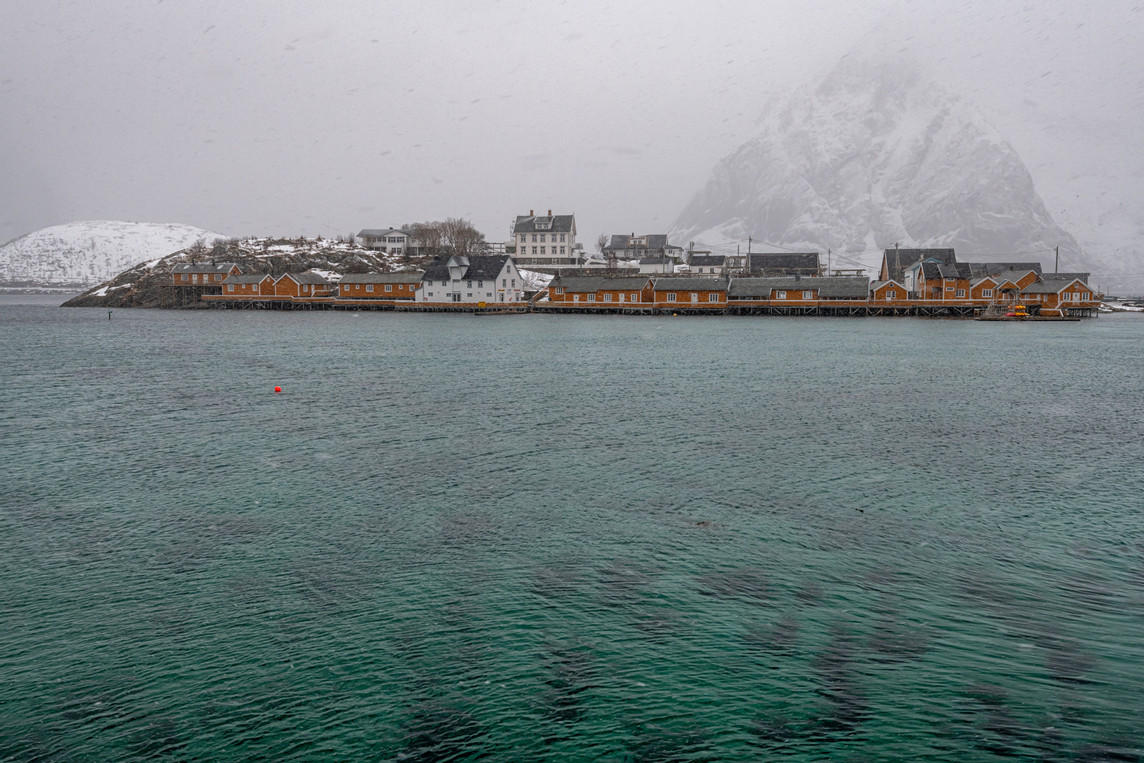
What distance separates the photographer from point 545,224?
159 m

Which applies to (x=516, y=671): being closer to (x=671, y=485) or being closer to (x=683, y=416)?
(x=671, y=485)

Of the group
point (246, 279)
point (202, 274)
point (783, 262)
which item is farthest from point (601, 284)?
point (202, 274)

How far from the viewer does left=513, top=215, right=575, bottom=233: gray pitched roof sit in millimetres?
158000

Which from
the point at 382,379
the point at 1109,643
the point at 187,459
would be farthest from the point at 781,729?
the point at 382,379

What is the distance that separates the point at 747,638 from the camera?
1354cm

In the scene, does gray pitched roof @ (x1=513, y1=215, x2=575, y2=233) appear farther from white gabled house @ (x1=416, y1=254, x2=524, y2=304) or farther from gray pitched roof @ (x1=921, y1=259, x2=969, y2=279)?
gray pitched roof @ (x1=921, y1=259, x2=969, y2=279)

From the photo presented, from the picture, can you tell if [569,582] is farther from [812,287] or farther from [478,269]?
[478,269]

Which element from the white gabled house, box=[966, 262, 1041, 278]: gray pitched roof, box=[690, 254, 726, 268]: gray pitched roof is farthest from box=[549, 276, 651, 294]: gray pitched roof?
box=[966, 262, 1041, 278]: gray pitched roof

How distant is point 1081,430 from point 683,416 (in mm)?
15104

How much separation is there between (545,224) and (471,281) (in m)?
38.0

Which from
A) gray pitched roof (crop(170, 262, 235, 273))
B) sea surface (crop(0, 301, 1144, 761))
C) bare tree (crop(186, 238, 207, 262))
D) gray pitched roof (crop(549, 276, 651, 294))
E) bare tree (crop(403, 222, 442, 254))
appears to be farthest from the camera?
bare tree (crop(403, 222, 442, 254))

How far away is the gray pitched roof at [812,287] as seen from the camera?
116750mm

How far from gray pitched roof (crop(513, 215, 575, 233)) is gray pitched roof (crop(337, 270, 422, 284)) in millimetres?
32019

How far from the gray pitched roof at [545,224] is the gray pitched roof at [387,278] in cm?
3202
